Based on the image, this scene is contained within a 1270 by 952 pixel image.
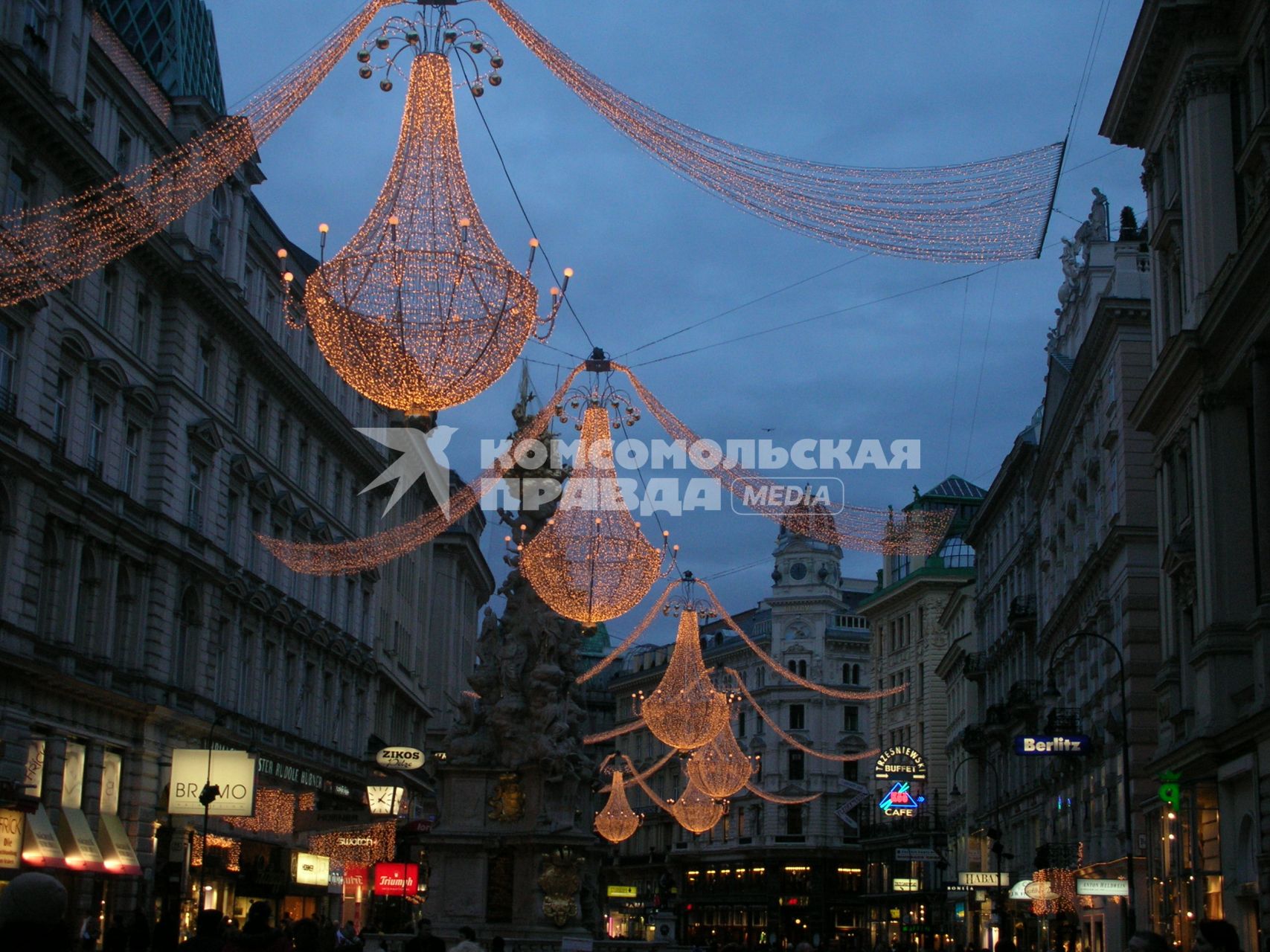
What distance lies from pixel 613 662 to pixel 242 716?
12190cm

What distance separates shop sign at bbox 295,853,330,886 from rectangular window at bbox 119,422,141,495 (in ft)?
42.7

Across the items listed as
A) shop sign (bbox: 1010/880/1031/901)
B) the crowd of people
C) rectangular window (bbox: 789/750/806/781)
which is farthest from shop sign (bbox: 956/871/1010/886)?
rectangular window (bbox: 789/750/806/781)

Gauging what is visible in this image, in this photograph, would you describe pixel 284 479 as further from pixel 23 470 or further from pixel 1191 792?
pixel 1191 792

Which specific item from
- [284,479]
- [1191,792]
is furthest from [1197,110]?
[284,479]

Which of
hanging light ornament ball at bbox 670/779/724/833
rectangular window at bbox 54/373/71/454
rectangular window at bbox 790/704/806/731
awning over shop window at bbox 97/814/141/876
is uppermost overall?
rectangular window at bbox 790/704/806/731

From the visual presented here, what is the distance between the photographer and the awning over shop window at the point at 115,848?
38.8 meters

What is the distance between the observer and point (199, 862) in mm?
44344

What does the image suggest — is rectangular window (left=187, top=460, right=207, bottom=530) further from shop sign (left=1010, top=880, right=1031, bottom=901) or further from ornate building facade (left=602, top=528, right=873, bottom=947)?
ornate building facade (left=602, top=528, right=873, bottom=947)

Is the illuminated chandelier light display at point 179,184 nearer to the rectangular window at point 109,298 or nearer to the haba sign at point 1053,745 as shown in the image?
the rectangular window at point 109,298

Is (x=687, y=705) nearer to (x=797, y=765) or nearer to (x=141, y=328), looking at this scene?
(x=141, y=328)

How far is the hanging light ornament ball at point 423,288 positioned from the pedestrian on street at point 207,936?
894cm

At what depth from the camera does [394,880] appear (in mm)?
43938

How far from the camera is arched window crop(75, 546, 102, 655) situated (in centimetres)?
3888

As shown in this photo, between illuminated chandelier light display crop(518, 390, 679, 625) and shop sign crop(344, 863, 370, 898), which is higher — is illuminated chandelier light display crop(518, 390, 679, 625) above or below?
above
